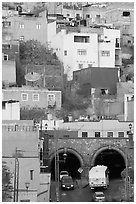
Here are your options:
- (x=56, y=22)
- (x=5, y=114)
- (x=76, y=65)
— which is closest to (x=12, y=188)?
(x=5, y=114)

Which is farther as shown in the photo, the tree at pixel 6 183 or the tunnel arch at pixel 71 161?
the tunnel arch at pixel 71 161

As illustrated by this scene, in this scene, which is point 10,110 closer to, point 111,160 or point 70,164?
point 70,164

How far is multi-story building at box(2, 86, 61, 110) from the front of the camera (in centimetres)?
2136

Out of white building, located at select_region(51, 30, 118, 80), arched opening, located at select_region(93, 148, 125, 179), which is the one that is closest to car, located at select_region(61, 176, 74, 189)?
arched opening, located at select_region(93, 148, 125, 179)

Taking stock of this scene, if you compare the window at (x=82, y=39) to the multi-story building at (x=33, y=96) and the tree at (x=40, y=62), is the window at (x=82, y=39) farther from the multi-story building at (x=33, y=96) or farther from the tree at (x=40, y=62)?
the multi-story building at (x=33, y=96)

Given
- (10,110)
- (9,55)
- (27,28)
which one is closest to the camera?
(10,110)

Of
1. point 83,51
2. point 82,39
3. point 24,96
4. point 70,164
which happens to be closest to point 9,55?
point 83,51

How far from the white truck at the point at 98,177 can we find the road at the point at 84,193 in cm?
16

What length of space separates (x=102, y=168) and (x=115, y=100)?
530cm

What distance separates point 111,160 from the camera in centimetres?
1902

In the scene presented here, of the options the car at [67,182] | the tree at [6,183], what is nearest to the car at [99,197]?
the car at [67,182]

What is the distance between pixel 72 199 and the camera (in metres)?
15.1

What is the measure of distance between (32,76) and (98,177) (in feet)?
24.2

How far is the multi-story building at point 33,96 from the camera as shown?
21.4 meters
